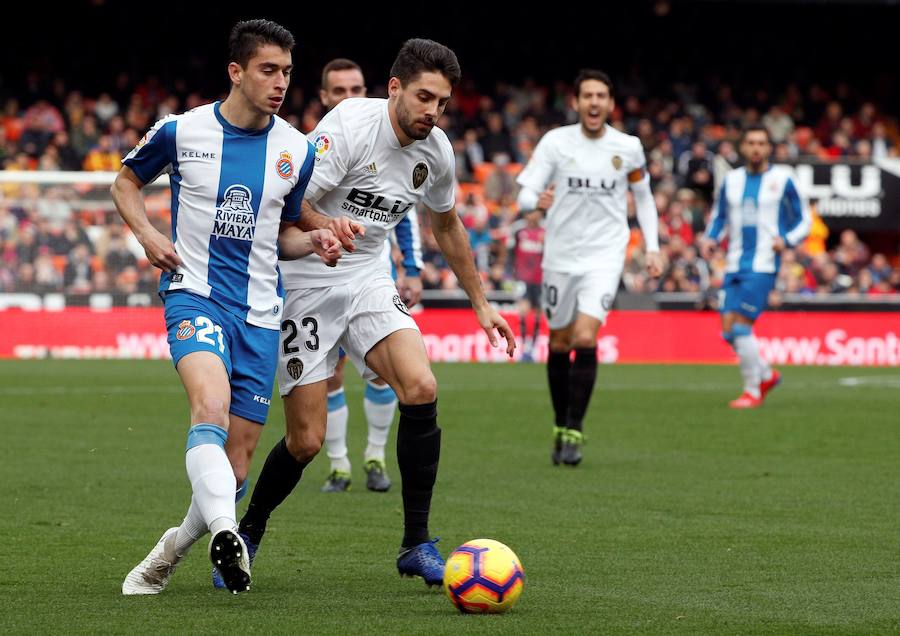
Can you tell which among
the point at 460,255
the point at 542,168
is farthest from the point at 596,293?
the point at 460,255

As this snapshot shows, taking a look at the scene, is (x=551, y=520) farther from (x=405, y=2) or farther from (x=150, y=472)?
(x=405, y=2)

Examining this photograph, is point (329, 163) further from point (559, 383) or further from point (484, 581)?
point (559, 383)

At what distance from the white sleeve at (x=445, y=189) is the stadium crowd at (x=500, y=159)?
41.0 feet

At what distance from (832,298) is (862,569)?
57.1 feet

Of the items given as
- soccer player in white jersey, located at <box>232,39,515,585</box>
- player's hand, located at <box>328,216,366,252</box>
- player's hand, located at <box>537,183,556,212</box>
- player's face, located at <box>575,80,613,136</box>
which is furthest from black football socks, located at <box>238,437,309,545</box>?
player's face, located at <box>575,80,613,136</box>

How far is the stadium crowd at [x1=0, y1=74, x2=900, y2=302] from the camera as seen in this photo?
2133 cm

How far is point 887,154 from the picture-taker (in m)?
32.2

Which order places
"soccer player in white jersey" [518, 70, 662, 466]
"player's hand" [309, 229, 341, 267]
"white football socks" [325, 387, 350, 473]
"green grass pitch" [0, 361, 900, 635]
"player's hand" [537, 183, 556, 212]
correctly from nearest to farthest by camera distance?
"green grass pitch" [0, 361, 900, 635] < "player's hand" [309, 229, 341, 267] < "white football socks" [325, 387, 350, 473] < "player's hand" [537, 183, 556, 212] < "soccer player in white jersey" [518, 70, 662, 466]

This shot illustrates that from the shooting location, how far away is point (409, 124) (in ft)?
19.9

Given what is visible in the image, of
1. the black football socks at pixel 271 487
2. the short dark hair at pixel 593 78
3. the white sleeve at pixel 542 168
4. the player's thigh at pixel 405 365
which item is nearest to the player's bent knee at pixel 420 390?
the player's thigh at pixel 405 365

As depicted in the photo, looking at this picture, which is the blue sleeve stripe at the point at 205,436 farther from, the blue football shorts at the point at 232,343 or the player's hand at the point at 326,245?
the player's hand at the point at 326,245

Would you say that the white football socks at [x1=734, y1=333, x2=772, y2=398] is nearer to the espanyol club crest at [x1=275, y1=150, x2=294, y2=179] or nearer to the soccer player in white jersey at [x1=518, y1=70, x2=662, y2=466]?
the soccer player in white jersey at [x1=518, y1=70, x2=662, y2=466]

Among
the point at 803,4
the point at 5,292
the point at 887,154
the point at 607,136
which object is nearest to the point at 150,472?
the point at 607,136

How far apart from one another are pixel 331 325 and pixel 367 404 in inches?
110
